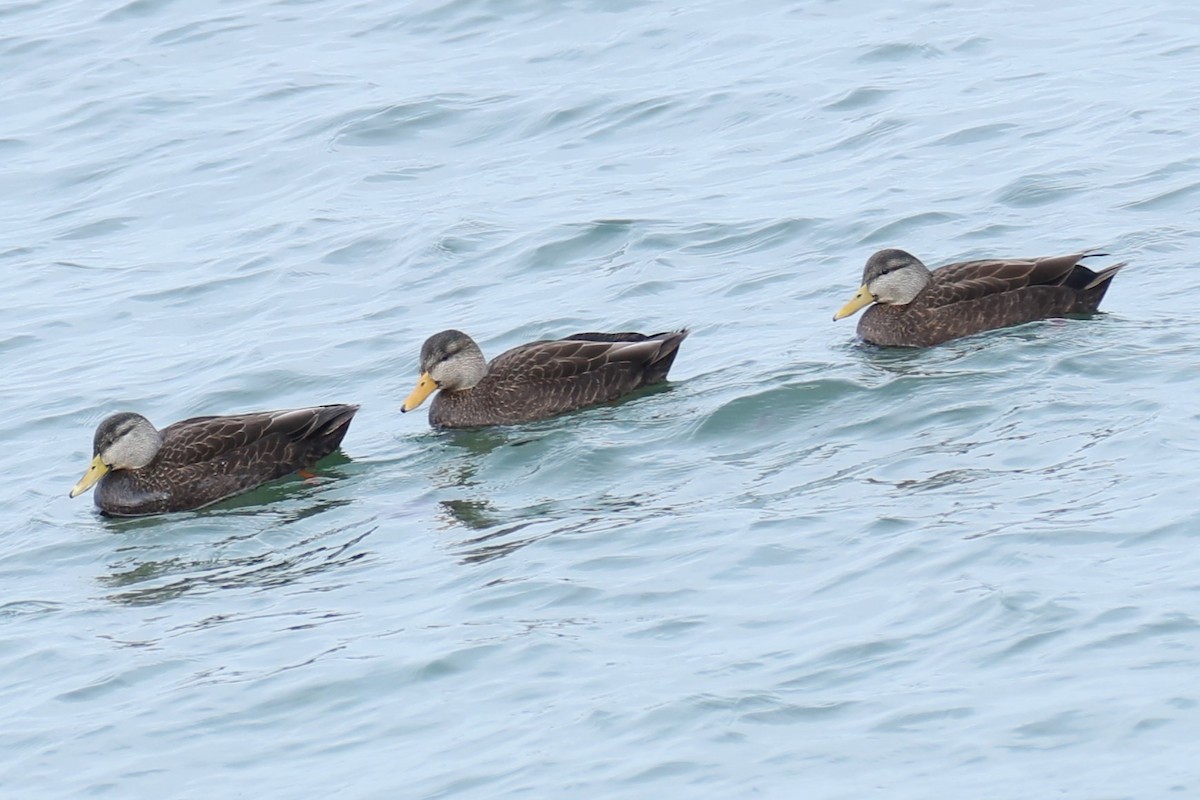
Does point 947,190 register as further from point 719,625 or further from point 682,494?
point 719,625

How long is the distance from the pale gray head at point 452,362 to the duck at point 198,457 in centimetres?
80

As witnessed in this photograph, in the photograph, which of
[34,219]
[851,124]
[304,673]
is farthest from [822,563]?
[34,219]

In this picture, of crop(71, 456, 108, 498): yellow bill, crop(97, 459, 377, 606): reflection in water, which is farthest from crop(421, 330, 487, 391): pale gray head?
crop(71, 456, 108, 498): yellow bill

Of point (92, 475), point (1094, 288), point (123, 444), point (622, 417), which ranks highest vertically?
point (123, 444)

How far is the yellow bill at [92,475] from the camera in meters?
12.6

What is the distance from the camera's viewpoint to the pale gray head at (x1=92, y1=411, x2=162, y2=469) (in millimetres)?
12617

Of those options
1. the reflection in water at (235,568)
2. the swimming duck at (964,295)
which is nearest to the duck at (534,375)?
the swimming duck at (964,295)

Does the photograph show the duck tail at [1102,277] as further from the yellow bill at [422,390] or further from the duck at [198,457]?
the duck at [198,457]

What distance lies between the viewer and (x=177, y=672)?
9.38 metres

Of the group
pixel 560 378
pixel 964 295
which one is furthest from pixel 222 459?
pixel 964 295

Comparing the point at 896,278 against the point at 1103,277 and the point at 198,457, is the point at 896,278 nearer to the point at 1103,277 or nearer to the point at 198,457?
the point at 1103,277

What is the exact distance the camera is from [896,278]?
13.7 m

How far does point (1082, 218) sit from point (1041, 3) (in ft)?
23.5

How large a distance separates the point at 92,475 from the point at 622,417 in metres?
3.36
